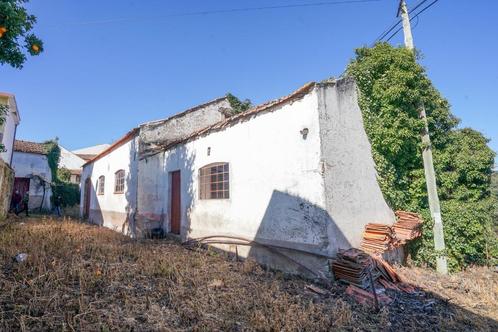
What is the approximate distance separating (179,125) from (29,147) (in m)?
17.4

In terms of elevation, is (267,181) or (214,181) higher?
(214,181)

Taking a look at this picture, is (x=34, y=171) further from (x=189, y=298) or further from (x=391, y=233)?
(x=391, y=233)

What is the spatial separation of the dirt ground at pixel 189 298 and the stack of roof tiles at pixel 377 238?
931 millimetres

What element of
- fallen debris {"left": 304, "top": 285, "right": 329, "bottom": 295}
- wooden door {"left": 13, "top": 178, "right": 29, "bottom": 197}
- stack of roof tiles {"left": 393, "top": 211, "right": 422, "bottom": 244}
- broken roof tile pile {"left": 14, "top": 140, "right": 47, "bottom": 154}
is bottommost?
fallen debris {"left": 304, "top": 285, "right": 329, "bottom": 295}

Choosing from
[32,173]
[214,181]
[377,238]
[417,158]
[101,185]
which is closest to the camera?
[377,238]

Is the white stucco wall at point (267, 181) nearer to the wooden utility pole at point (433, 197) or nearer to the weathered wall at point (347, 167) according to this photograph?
the weathered wall at point (347, 167)

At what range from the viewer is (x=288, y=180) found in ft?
21.8

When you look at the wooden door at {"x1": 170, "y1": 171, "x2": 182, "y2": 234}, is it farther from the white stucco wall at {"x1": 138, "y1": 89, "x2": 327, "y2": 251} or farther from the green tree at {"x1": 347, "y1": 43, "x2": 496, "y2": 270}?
the green tree at {"x1": 347, "y1": 43, "x2": 496, "y2": 270}

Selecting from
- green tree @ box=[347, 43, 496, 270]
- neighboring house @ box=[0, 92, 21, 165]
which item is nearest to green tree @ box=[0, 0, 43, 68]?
green tree @ box=[347, 43, 496, 270]

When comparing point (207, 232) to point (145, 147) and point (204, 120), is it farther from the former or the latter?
point (204, 120)

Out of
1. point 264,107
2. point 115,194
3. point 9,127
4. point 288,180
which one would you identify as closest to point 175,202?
point 115,194

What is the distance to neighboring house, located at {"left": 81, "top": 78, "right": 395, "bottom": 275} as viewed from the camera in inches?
241

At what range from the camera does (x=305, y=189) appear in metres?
6.29

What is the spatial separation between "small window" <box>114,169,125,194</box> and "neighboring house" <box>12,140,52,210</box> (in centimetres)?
1219
